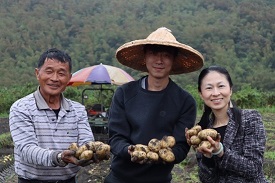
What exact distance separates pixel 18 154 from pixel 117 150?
0.57 meters

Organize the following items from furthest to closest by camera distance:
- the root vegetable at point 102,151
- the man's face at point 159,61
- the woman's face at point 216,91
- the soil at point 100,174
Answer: the soil at point 100,174, the man's face at point 159,61, the woman's face at point 216,91, the root vegetable at point 102,151

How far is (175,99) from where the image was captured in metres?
2.57

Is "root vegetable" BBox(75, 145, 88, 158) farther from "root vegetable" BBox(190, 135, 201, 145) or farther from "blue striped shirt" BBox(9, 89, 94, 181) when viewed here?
"root vegetable" BBox(190, 135, 201, 145)

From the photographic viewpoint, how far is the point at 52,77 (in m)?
2.44

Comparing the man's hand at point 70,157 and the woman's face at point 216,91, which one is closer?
the man's hand at point 70,157

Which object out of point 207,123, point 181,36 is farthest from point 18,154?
point 181,36

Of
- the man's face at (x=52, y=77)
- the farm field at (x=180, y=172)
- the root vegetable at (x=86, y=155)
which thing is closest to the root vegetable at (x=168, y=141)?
the root vegetable at (x=86, y=155)

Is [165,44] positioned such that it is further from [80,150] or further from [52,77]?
[80,150]

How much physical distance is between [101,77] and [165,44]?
7.61 metres

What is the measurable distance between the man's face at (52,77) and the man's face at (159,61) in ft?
1.72

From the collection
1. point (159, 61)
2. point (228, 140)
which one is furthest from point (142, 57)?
point (228, 140)

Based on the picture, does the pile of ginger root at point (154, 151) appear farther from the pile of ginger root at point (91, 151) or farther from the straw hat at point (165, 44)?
the straw hat at point (165, 44)

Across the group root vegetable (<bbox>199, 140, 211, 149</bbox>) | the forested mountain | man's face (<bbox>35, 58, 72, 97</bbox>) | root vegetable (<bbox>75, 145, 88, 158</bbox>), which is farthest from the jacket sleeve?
the forested mountain

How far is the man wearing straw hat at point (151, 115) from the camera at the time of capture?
99.0 inches
